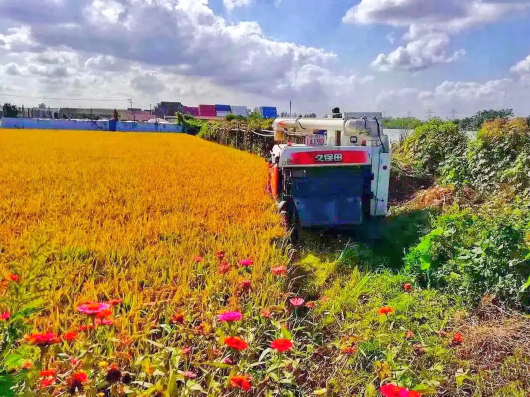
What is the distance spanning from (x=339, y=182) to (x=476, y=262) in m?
2.53

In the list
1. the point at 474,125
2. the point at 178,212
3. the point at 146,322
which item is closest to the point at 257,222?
the point at 178,212

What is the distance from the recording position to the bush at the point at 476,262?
146 inches

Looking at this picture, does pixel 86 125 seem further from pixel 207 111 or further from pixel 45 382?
pixel 45 382

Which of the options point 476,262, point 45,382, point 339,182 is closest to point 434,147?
point 339,182

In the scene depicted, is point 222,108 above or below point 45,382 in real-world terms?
above

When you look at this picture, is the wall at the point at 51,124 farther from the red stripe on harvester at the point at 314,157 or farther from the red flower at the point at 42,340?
the red flower at the point at 42,340

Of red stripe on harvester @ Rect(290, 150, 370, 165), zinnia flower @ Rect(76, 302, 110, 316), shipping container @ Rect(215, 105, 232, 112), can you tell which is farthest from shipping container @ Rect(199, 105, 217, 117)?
zinnia flower @ Rect(76, 302, 110, 316)

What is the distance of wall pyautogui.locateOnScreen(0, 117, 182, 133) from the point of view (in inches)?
1810

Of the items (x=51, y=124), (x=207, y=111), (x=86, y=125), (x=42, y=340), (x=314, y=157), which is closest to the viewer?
(x=42, y=340)

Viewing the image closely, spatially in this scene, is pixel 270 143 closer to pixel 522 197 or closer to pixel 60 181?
pixel 60 181

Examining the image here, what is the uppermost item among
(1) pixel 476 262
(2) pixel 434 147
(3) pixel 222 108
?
(3) pixel 222 108

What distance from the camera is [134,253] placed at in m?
A: 4.25

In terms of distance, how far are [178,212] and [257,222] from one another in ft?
3.86

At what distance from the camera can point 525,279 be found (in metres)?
3.68
